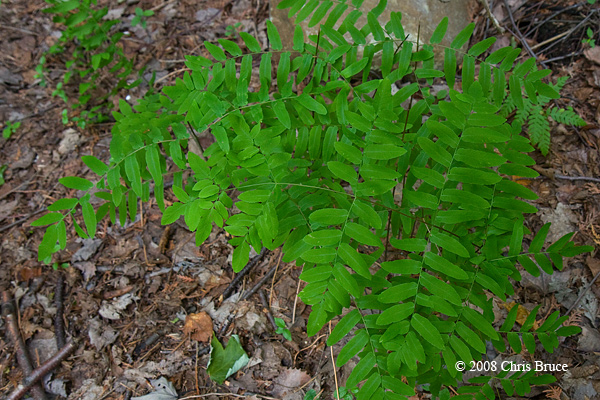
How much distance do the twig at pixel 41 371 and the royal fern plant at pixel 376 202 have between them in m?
1.06

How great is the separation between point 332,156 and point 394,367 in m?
1.02

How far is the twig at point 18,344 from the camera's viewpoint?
2400mm

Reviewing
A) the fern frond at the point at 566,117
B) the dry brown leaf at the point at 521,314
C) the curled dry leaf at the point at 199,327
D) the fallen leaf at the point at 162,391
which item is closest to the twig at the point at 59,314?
the fallen leaf at the point at 162,391

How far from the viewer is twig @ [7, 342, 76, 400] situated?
7.83 ft

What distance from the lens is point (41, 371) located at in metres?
2.44

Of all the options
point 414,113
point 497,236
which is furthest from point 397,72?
point 497,236

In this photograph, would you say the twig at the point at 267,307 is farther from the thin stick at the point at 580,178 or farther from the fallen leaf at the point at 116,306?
the thin stick at the point at 580,178

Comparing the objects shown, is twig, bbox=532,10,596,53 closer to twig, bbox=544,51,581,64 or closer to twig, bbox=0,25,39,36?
twig, bbox=544,51,581,64

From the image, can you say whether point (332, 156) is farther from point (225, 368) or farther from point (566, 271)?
point (566, 271)

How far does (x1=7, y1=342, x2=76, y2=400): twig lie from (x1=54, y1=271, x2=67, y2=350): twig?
0.07 meters

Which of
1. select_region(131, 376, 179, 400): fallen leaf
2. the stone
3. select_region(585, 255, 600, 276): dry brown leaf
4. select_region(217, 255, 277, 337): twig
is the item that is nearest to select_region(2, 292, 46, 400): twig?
select_region(131, 376, 179, 400): fallen leaf

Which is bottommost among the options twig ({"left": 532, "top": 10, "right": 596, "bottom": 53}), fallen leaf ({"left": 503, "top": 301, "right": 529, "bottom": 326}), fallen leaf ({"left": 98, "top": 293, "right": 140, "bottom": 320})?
fallen leaf ({"left": 503, "top": 301, "right": 529, "bottom": 326})

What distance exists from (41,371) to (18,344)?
0.95ft

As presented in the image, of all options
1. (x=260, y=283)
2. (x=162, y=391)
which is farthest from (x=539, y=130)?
(x=162, y=391)
